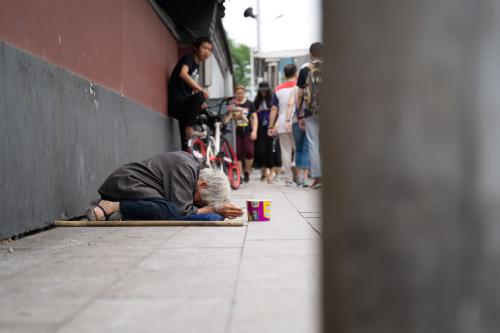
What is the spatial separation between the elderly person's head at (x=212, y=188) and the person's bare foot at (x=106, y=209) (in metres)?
0.65

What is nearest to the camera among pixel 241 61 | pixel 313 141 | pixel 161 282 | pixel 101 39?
pixel 161 282

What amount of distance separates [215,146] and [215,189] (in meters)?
4.21

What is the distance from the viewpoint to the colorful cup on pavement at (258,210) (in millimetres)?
4688

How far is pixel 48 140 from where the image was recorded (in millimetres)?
4059

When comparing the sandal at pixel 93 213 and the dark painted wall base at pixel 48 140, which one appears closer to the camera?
the dark painted wall base at pixel 48 140

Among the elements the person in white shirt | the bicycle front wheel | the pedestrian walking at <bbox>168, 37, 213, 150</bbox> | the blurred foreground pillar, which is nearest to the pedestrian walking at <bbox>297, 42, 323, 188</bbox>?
the person in white shirt

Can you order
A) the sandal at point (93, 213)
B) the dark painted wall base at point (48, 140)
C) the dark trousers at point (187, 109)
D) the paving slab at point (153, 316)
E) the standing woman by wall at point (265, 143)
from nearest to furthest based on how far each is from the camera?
the paving slab at point (153, 316)
the dark painted wall base at point (48, 140)
the sandal at point (93, 213)
the dark trousers at point (187, 109)
the standing woman by wall at point (265, 143)

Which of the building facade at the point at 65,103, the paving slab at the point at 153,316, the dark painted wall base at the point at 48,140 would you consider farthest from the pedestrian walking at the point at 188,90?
the paving slab at the point at 153,316

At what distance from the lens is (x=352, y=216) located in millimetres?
1001

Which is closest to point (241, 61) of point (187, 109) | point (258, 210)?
point (187, 109)

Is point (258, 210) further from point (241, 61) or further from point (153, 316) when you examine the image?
point (241, 61)

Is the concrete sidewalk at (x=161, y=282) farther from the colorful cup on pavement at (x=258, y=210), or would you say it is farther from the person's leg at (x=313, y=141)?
the person's leg at (x=313, y=141)

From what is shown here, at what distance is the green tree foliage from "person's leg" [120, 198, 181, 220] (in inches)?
2462

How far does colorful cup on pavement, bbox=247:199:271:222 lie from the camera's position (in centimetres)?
469
